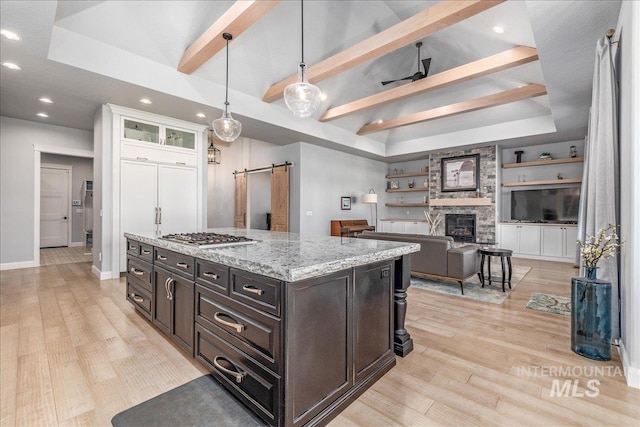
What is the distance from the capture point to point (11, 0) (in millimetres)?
2385

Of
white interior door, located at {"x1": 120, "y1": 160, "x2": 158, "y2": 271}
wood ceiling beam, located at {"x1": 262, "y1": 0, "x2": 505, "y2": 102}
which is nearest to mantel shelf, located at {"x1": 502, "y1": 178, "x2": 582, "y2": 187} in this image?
wood ceiling beam, located at {"x1": 262, "y1": 0, "x2": 505, "y2": 102}

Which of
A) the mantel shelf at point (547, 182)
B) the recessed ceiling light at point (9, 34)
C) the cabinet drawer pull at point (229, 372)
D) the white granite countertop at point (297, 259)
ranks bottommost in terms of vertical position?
Result: the cabinet drawer pull at point (229, 372)

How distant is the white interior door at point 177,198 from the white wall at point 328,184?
246 cm

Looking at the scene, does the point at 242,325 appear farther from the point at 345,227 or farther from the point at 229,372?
the point at 345,227

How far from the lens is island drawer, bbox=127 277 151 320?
2.67 m

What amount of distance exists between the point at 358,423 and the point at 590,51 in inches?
165

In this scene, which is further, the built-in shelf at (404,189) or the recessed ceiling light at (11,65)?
the built-in shelf at (404,189)

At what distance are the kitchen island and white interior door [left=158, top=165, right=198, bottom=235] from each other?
3449 mm

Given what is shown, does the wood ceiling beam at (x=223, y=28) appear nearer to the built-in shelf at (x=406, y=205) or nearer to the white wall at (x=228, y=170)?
the white wall at (x=228, y=170)

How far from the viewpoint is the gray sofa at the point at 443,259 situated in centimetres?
389

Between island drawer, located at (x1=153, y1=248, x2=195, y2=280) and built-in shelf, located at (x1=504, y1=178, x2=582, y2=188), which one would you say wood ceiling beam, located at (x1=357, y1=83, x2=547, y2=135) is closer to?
built-in shelf, located at (x1=504, y1=178, x2=582, y2=188)

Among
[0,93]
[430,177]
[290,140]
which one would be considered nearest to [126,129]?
[0,93]

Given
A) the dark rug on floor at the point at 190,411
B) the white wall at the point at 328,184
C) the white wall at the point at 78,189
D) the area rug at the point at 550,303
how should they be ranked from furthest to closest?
1. the white wall at the point at 78,189
2. the white wall at the point at 328,184
3. the area rug at the point at 550,303
4. the dark rug on floor at the point at 190,411

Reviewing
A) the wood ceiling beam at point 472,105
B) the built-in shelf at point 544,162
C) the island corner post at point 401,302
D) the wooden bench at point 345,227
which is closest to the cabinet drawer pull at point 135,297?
the island corner post at point 401,302
